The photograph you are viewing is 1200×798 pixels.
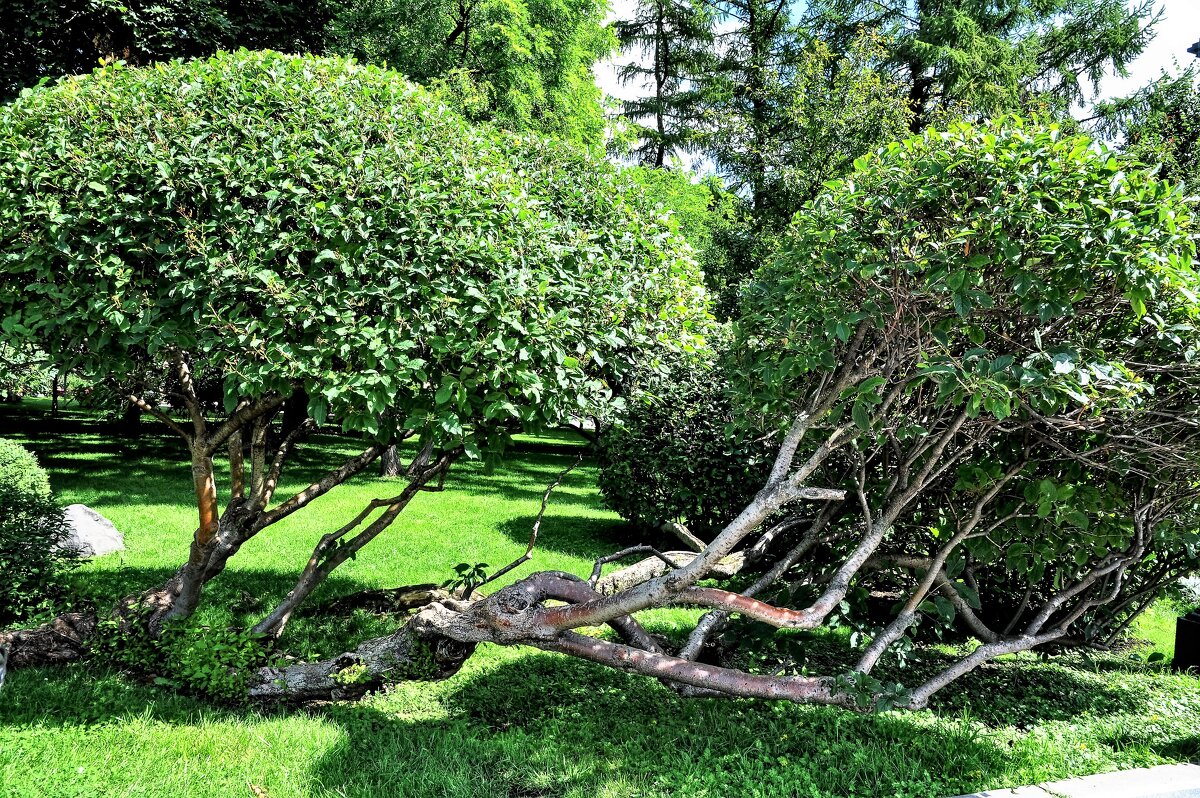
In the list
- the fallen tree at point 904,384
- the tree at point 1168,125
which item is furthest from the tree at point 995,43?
the fallen tree at point 904,384

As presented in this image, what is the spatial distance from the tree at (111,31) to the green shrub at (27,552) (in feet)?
23.1

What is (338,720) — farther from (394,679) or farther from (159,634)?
(159,634)

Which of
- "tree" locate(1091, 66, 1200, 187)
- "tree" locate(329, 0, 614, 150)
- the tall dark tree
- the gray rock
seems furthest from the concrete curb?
the tall dark tree

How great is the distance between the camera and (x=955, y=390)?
131 inches

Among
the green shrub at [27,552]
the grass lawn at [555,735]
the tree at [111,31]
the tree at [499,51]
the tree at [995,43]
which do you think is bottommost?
the grass lawn at [555,735]

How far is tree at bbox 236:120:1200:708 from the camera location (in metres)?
3.17

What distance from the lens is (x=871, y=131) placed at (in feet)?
47.5

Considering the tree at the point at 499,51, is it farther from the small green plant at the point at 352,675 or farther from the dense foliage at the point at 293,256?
the small green plant at the point at 352,675

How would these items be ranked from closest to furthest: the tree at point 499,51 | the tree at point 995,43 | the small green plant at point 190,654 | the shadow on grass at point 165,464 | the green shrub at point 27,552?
the small green plant at point 190,654, the green shrub at point 27,552, the shadow on grass at point 165,464, the tree at point 499,51, the tree at point 995,43

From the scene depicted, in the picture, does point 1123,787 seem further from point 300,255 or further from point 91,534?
→ point 91,534

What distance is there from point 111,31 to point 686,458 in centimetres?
1001

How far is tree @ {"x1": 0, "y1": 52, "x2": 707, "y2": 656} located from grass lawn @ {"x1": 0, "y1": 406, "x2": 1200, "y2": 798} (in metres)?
1.68

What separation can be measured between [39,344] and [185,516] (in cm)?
690

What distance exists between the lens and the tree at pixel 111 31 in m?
10.4
